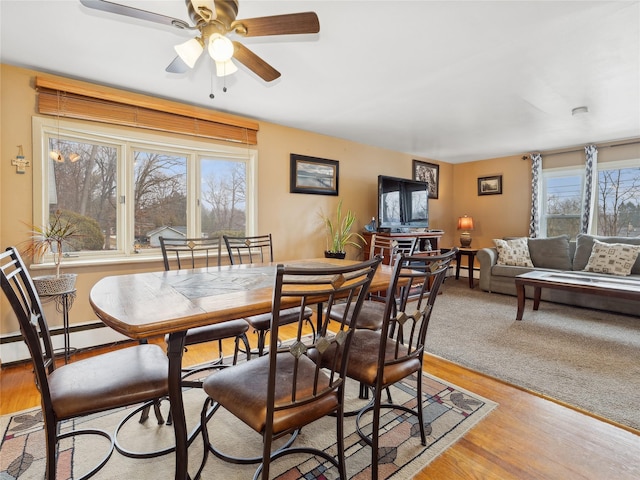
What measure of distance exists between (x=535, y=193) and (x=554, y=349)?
3371mm

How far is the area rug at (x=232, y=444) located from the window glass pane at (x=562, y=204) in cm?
452

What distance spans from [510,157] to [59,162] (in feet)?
21.2

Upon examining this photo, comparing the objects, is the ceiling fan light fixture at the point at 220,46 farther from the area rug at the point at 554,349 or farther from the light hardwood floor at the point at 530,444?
the area rug at the point at 554,349

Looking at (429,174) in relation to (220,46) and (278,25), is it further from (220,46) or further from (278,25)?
(220,46)

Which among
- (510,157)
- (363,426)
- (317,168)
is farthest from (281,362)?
(510,157)

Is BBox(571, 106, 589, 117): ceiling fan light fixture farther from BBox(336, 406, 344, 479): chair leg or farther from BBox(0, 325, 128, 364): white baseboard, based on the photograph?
BBox(0, 325, 128, 364): white baseboard

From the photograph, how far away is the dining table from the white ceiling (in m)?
1.54

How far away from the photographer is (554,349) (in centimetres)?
280

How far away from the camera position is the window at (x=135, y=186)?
2.67 meters

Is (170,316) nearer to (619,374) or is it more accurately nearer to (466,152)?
(619,374)

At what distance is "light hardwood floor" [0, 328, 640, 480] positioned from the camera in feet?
4.74

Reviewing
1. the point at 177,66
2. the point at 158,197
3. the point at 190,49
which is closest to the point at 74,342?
the point at 158,197

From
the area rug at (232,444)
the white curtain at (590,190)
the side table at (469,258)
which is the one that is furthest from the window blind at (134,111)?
the white curtain at (590,190)

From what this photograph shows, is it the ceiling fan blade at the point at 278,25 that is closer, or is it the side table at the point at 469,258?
the ceiling fan blade at the point at 278,25
